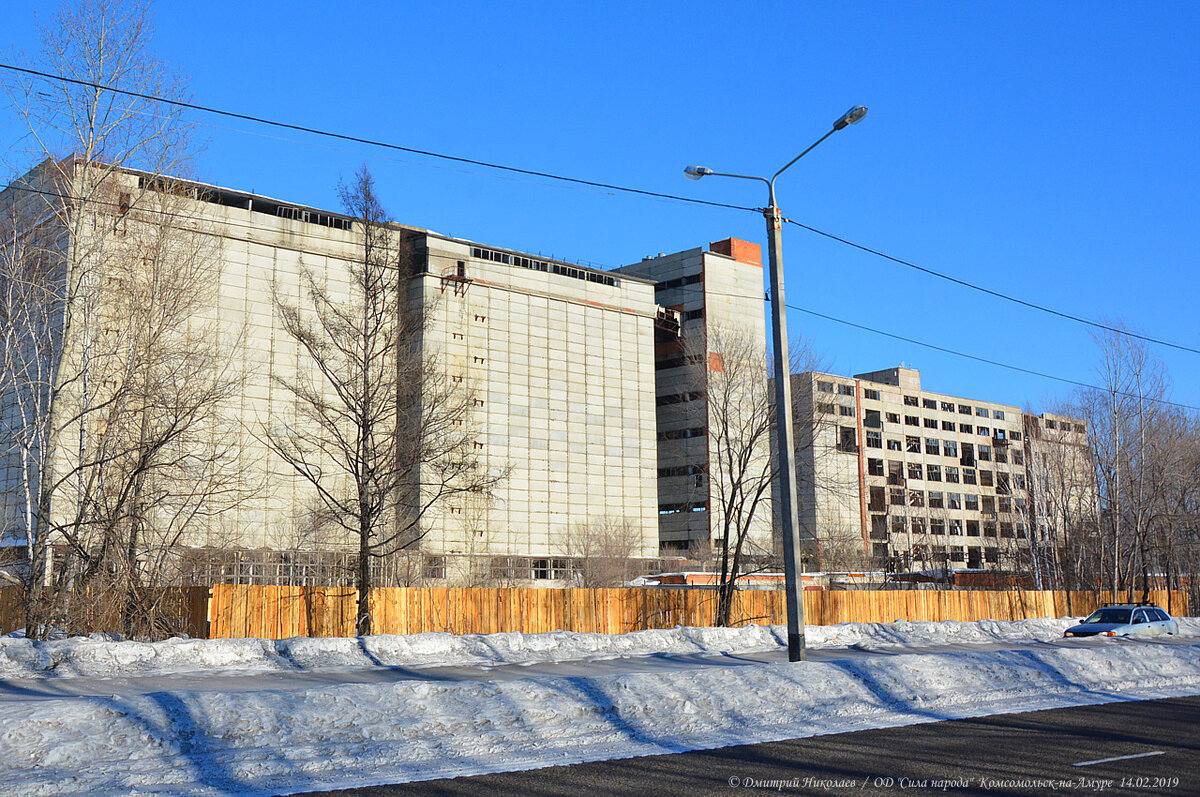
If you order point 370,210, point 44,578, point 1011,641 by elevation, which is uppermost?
point 370,210

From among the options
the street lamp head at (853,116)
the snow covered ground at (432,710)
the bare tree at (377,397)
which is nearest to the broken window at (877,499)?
the bare tree at (377,397)

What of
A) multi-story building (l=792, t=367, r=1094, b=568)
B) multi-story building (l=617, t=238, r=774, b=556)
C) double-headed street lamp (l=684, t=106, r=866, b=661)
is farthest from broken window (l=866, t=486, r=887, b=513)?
double-headed street lamp (l=684, t=106, r=866, b=661)

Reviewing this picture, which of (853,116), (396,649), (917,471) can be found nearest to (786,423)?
(853,116)

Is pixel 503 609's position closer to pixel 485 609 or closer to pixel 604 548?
pixel 485 609

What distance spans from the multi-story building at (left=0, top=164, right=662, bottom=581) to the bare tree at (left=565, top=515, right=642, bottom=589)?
0.72 m

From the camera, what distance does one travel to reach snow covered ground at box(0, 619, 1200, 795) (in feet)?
35.3

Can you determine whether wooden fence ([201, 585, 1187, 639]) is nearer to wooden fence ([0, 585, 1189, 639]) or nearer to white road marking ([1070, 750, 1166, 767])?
wooden fence ([0, 585, 1189, 639])

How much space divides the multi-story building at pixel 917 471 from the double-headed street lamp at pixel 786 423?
317 feet

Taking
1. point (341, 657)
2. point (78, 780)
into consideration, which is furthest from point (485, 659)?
point (78, 780)

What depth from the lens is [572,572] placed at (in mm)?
98500

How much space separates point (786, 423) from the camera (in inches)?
800

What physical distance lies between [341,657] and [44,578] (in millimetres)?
7978

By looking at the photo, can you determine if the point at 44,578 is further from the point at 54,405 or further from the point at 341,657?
the point at 341,657

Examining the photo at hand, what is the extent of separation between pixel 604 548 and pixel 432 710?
8861 centimetres
